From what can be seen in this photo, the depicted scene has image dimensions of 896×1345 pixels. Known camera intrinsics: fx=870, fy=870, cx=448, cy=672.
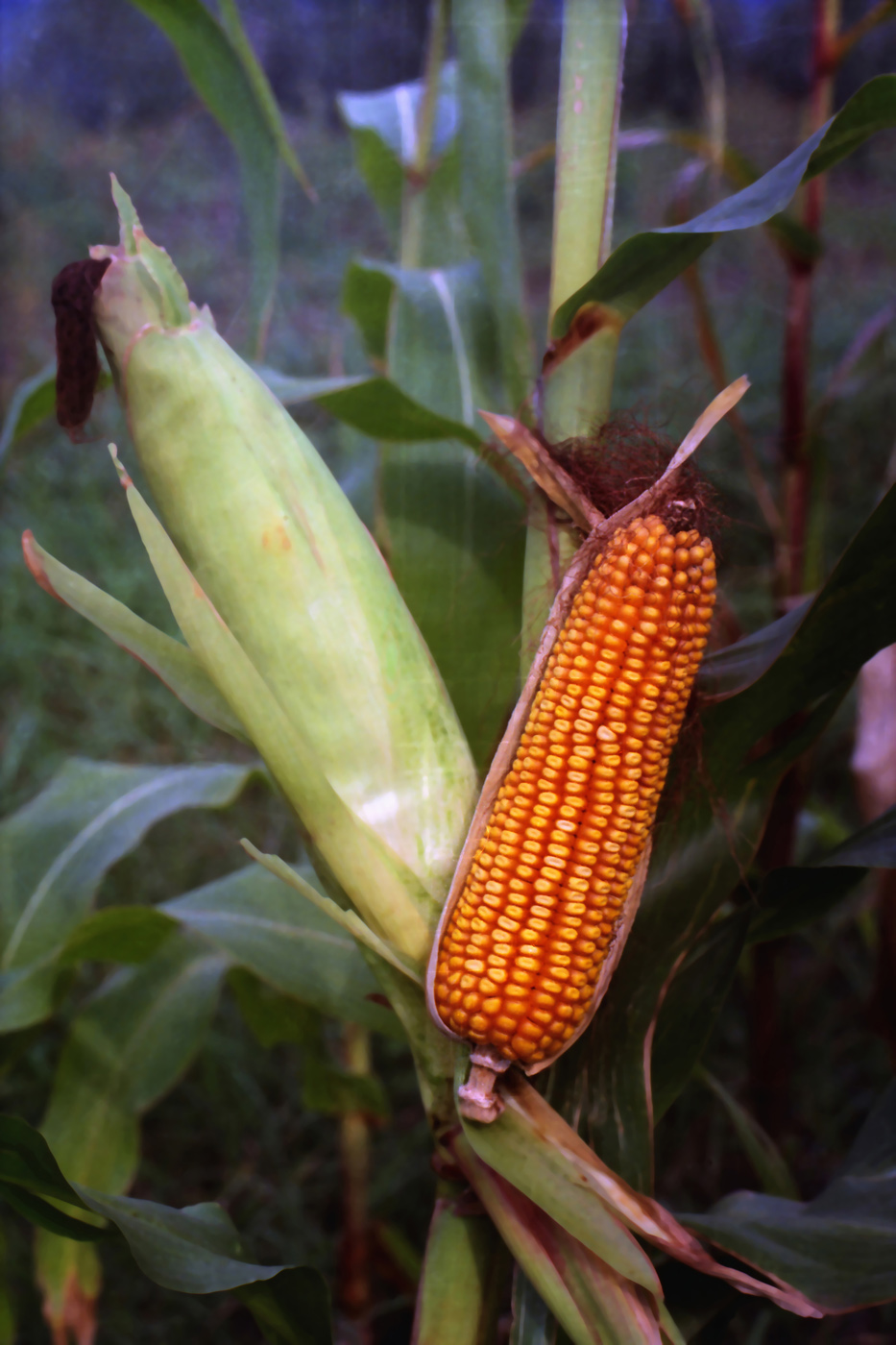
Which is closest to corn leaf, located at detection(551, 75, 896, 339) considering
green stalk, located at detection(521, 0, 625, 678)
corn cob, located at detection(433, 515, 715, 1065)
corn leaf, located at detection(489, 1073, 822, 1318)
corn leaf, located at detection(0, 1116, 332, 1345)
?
green stalk, located at detection(521, 0, 625, 678)

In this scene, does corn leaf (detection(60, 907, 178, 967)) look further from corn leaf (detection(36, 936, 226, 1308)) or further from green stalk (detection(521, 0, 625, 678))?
green stalk (detection(521, 0, 625, 678))

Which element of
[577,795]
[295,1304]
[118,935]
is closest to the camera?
[577,795]

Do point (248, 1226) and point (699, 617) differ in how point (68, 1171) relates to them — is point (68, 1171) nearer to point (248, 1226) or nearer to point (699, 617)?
point (248, 1226)

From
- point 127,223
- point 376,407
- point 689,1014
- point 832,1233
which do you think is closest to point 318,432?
point 376,407

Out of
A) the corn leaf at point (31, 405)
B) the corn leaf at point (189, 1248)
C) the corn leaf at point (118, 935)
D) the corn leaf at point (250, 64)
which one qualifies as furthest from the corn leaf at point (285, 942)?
the corn leaf at point (250, 64)

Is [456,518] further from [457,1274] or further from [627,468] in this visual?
[457,1274]

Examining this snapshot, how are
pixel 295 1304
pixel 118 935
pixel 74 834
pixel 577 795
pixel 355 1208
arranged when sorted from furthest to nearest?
pixel 355 1208
pixel 74 834
pixel 118 935
pixel 295 1304
pixel 577 795

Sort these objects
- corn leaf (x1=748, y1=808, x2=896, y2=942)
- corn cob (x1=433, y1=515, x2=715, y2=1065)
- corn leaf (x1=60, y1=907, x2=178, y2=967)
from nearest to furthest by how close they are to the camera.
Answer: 1. corn cob (x1=433, y1=515, x2=715, y2=1065)
2. corn leaf (x1=748, y1=808, x2=896, y2=942)
3. corn leaf (x1=60, y1=907, x2=178, y2=967)
